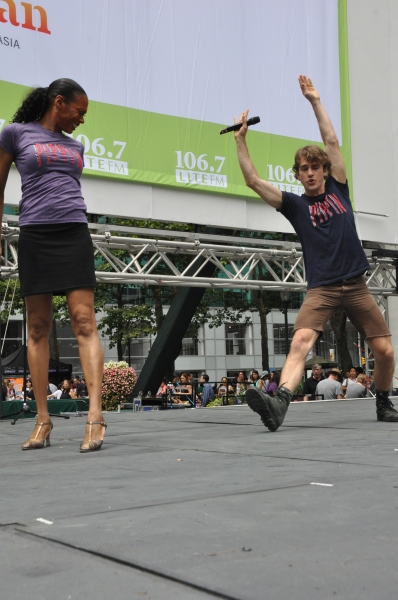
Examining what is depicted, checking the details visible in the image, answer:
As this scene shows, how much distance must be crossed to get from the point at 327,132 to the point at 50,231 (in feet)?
6.13

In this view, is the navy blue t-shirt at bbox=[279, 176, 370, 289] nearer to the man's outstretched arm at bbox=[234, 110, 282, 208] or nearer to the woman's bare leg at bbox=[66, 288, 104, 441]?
the man's outstretched arm at bbox=[234, 110, 282, 208]

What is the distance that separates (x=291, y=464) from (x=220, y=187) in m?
8.50

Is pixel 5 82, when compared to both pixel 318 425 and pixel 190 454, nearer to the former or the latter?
pixel 318 425

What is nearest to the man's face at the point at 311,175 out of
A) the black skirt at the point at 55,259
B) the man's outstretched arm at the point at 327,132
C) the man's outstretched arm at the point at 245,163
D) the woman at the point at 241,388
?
the man's outstretched arm at the point at 327,132

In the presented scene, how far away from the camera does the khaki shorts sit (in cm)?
486

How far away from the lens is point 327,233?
4836mm

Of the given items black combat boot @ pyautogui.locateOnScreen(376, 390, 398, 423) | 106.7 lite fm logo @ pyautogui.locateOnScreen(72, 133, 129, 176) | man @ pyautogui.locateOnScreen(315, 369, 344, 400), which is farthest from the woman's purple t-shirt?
man @ pyautogui.locateOnScreen(315, 369, 344, 400)

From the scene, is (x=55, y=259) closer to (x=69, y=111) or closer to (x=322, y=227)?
(x=69, y=111)

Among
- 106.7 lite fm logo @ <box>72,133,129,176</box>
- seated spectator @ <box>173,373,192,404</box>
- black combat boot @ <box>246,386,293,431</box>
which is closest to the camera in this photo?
black combat boot @ <box>246,386,293,431</box>

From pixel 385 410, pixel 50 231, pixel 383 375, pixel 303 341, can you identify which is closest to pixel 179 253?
pixel 383 375

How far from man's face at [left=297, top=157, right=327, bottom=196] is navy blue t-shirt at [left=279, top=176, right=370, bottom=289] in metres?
0.06

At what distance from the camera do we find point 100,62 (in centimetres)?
1021

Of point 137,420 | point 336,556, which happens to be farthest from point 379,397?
point 336,556

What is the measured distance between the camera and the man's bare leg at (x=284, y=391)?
416cm
